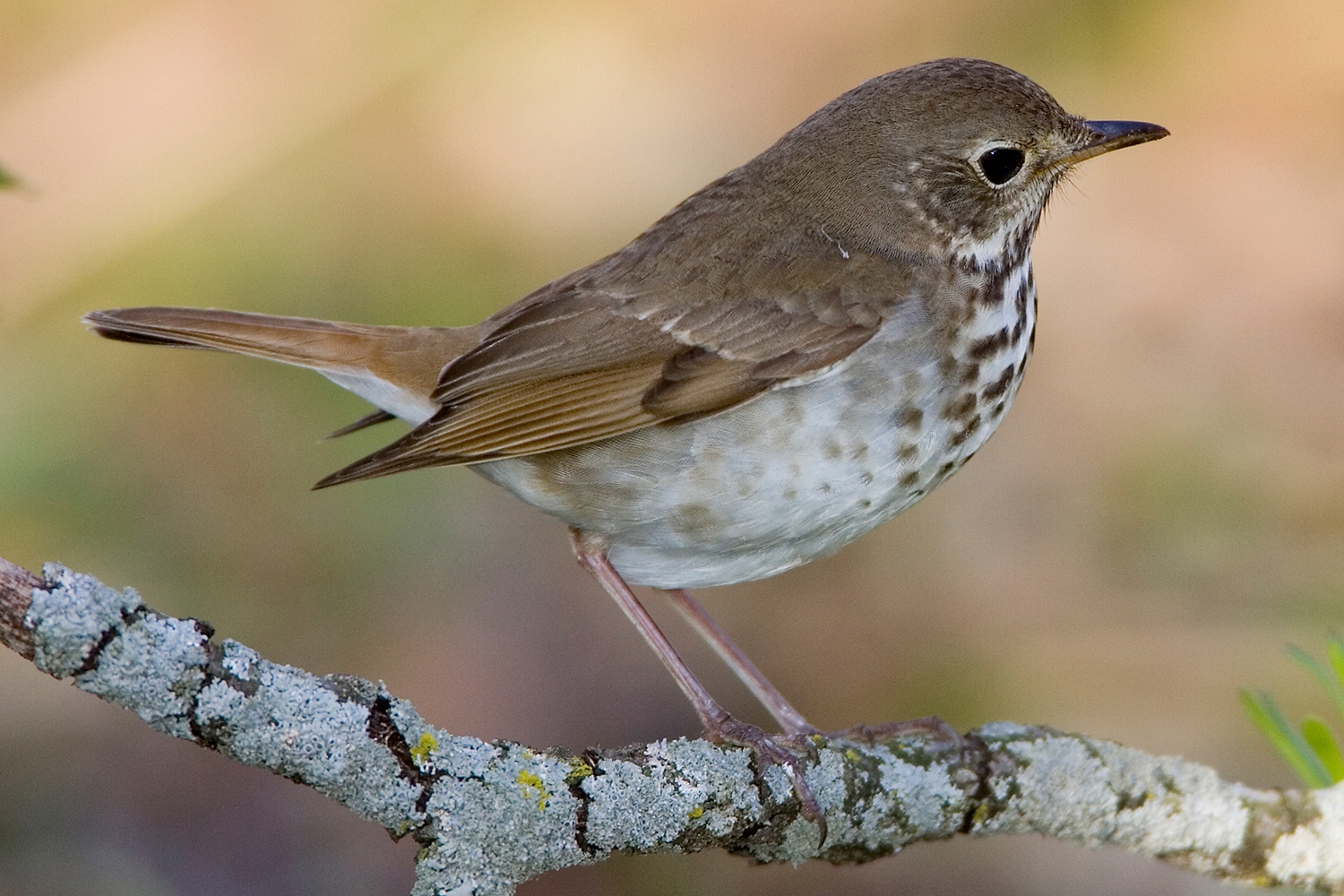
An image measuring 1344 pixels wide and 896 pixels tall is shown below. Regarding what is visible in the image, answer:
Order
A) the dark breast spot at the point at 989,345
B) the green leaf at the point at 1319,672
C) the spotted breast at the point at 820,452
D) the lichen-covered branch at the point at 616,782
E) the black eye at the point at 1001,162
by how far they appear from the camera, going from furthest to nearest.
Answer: the black eye at the point at 1001,162
the dark breast spot at the point at 989,345
the spotted breast at the point at 820,452
the green leaf at the point at 1319,672
the lichen-covered branch at the point at 616,782

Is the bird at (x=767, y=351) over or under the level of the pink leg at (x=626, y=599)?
over

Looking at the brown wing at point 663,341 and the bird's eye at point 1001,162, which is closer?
the brown wing at point 663,341

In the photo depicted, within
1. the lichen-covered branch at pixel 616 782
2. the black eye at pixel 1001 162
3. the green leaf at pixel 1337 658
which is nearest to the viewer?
the lichen-covered branch at pixel 616 782

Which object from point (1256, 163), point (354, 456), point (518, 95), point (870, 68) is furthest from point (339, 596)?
point (1256, 163)

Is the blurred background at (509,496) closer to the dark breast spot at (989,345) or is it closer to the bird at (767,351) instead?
the bird at (767,351)

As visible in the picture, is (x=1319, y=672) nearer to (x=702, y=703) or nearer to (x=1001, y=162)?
(x=702, y=703)

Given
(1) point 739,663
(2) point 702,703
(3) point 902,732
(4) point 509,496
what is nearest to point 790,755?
(2) point 702,703

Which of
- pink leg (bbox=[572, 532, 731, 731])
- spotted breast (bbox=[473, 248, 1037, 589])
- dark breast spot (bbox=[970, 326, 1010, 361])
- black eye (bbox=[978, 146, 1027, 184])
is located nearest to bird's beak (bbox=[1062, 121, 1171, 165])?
black eye (bbox=[978, 146, 1027, 184])

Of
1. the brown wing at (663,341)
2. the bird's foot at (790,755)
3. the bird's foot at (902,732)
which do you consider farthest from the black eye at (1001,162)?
the bird's foot at (790,755)
